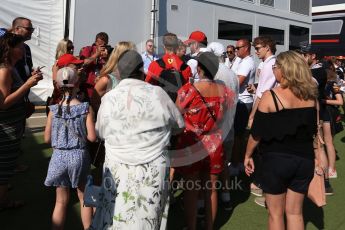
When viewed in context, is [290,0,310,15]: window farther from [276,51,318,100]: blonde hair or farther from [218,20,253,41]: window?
[276,51,318,100]: blonde hair

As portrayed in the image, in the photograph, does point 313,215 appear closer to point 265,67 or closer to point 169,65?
point 265,67

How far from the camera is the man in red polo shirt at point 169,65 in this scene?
4102 mm

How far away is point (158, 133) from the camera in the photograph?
2527 millimetres

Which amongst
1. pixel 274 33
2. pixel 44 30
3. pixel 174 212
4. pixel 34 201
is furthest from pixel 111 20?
pixel 274 33

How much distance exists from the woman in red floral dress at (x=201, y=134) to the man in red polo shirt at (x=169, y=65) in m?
0.79

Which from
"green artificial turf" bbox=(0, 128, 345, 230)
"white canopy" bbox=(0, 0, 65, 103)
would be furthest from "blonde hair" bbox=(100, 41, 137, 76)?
"white canopy" bbox=(0, 0, 65, 103)

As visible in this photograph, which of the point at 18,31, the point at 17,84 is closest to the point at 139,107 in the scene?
the point at 17,84

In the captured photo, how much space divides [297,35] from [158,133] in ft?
51.5

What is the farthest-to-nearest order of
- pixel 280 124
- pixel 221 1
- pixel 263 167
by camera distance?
pixel 221 1
pixel 263 167
pixel 280 124

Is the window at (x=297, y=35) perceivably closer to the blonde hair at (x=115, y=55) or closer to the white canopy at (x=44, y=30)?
the white canopy at (x=44, y=30)

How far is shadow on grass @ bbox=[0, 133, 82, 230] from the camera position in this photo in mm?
3855

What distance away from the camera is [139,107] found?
8.09 feet

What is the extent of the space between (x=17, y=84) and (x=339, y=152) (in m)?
6.10

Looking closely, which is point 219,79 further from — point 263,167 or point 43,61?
point 43,61
